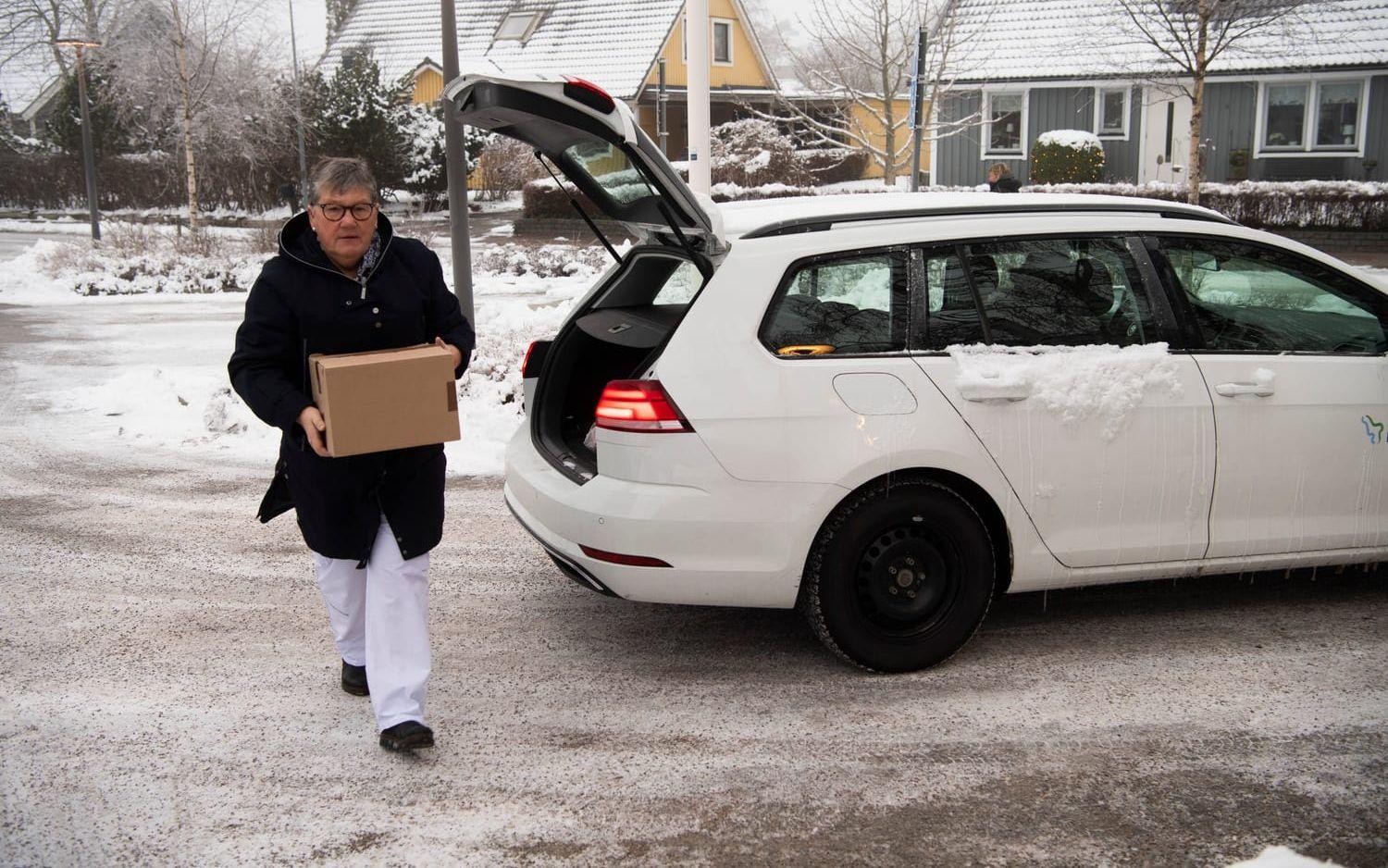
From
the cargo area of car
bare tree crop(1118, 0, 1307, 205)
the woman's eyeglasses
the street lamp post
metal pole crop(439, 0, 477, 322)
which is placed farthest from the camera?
the street lamp post

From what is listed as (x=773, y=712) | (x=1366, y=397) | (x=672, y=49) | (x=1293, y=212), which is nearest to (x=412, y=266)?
(x=773, y=712)

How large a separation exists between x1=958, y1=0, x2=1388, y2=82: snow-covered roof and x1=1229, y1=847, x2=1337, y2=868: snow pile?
76.2ft

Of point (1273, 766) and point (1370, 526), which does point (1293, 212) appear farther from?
point (1273, 766)

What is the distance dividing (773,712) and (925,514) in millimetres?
882

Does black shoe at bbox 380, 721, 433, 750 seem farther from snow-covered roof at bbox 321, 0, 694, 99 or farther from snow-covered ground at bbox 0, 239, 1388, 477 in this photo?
snow-covered roof at bbox 321, 0, 694, 99

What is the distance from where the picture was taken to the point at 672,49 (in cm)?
4000

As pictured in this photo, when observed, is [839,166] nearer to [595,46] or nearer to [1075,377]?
Answer: [595,46]

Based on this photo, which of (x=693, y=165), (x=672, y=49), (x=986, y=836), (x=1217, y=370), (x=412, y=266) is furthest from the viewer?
(x=672, y=49)

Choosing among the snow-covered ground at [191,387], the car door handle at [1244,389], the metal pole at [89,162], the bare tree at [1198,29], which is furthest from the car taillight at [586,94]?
the metal pole at [89,162]

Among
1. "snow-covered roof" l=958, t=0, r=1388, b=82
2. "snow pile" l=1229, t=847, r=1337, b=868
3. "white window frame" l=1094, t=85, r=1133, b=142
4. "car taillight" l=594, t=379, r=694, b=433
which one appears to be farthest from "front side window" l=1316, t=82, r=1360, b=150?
"snow pile" l=1229, t=847, r=1337, b=868

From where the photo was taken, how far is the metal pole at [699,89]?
10.5m

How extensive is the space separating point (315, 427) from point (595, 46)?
124ft

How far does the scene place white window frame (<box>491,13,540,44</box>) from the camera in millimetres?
40406

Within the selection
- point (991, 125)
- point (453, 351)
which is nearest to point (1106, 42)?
point (991, 125)
